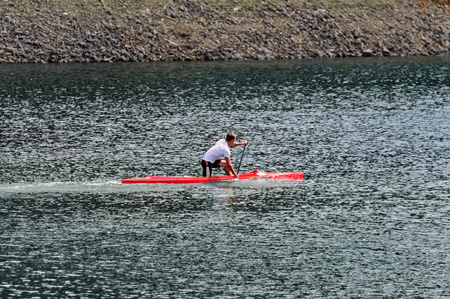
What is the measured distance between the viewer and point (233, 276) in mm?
23969

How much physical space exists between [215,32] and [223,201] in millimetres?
75612

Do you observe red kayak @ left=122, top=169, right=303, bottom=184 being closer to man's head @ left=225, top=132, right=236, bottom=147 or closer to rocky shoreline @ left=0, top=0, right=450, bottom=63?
man's head @ left=225, top=132, right=236, bottom=147

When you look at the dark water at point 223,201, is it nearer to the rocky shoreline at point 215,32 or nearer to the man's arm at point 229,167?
the man's arm at point 229,167

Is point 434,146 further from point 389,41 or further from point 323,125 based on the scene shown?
point 389,41

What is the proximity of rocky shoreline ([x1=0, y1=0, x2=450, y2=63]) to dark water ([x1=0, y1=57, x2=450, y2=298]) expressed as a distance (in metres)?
32.2

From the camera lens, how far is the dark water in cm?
2386

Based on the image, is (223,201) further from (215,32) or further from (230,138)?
(215,32)

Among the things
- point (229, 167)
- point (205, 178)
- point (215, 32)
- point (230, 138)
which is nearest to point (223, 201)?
point (205, 178)

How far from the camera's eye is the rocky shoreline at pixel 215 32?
100m

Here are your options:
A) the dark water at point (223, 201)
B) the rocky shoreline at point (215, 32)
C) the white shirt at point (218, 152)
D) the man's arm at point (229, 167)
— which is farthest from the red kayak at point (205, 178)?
the rocky shoreline at point (215, 32)

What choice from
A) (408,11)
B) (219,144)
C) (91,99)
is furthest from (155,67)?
(219,144)

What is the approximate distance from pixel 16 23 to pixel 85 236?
7810 cm

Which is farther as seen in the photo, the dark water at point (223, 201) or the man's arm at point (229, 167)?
the man's arm at point (229, 167)

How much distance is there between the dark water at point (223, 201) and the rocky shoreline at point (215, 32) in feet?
106
